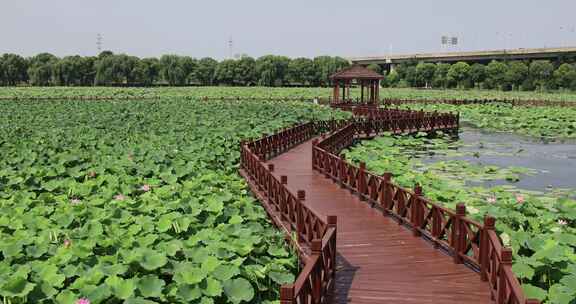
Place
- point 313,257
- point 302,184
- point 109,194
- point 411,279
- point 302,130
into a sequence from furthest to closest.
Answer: point 302,130
point 302,184
point 109,194
point 411,279
point 313,257

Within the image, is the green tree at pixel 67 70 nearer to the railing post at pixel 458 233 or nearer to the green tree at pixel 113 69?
the green tree at pixel 113 69

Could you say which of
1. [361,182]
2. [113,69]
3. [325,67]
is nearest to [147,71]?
[113,69]

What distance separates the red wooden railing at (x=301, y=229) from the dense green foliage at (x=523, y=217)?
171cm

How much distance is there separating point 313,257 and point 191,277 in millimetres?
974

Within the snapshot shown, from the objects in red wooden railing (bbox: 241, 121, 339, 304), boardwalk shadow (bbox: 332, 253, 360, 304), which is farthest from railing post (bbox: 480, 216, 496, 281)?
red wooden railing (bbox: 241, 121, 339, 304)

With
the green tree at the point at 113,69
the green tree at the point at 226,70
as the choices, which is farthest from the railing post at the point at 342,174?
the green tree at the point at 226,70

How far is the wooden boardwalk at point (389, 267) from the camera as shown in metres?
5.36

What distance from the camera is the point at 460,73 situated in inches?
2753

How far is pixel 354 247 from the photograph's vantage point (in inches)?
271

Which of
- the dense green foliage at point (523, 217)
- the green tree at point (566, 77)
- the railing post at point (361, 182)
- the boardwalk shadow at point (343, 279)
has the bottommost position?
the boardwalk shadow at point (343, 279)

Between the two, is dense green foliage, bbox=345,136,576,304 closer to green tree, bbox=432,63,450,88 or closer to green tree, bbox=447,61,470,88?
green tree, bbox=447,61,470,88

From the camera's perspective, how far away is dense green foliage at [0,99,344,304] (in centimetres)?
441

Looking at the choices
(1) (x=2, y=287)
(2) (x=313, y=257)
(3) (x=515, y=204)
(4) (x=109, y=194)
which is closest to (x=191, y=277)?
(2) (x=313, y=257)

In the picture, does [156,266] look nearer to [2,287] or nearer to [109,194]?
[2,287]
